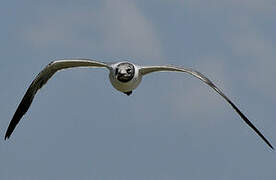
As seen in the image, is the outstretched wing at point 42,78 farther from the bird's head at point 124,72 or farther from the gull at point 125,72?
the bird's head at point 124,72

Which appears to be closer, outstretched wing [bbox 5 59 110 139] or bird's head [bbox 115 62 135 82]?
bird's head [bbox 115 62 135 82]

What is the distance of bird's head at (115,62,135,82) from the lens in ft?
106

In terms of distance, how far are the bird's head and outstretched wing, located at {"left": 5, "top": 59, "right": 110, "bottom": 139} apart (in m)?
0.67

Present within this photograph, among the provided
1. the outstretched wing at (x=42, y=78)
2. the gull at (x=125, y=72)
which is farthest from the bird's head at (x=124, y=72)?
the outstretched wing at (x=42, y=78)

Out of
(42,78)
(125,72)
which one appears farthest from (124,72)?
(42,78)

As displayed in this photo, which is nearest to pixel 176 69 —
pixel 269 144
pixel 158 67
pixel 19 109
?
pixel 158 67

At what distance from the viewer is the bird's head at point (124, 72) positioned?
32375 millimetres

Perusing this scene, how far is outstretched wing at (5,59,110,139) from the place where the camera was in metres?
34.4

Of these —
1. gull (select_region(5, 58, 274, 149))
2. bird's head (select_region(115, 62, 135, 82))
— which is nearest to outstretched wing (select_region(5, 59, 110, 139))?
gull (select_region(5, 58, 274, 149))

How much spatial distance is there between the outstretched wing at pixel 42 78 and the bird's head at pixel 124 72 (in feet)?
2.20

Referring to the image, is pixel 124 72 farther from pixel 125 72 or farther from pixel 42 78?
pixel 42 78

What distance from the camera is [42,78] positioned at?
36.3 m

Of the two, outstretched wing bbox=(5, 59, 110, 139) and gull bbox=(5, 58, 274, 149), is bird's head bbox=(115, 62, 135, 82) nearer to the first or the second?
gull bbox=(5, 58, 274, 149)

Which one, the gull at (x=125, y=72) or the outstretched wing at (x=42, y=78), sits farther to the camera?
the outstretched wing at (x=42, y=78)
